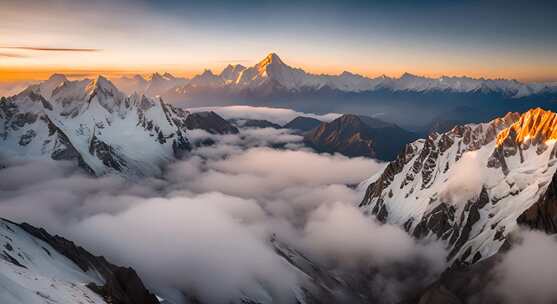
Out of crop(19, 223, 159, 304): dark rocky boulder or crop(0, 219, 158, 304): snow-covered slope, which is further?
crop(19, 223, 159, 304): dark rocky boulder

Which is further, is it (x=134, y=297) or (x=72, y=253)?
(x=72, y=253)

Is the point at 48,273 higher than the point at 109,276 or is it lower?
higher

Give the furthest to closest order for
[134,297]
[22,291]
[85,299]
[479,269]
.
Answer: [479,269], [134,297], [85,299], [22,291]

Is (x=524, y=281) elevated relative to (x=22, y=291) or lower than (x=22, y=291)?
lower

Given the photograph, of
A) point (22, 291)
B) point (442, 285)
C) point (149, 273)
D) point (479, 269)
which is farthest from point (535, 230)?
point (22, 291)

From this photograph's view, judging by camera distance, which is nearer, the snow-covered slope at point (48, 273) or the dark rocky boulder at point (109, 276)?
the snow-covered slope at point (48, 273)

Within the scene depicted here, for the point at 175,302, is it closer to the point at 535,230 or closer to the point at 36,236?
the point at 36,236

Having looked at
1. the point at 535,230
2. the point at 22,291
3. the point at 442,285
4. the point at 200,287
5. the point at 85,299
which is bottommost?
the point at 200,287

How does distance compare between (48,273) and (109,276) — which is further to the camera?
(109,276)
